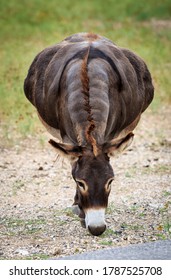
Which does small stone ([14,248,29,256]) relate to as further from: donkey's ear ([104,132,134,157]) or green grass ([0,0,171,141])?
green grass ([0,0,171,141])

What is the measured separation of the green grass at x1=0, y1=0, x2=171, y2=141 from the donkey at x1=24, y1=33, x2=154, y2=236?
11.7ft

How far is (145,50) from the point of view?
2020cm

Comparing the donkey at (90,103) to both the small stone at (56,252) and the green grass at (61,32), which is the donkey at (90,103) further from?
the green grass at (61,32)

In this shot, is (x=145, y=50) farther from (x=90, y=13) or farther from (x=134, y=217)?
(x=134, y=217)

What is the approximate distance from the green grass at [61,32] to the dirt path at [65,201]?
1.82 meters

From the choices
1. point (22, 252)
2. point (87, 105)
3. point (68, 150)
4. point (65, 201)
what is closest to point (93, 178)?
point (68, 150)

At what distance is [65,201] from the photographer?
9898mm

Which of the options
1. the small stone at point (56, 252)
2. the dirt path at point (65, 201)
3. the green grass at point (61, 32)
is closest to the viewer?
the small stone at point (56, 252)

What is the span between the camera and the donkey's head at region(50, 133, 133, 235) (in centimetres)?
759

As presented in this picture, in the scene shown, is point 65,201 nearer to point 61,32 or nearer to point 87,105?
point 87,105

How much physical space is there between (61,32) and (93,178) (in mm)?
15535

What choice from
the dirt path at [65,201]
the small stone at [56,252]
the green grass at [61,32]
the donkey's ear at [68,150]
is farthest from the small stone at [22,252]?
the green grass at [61,32]

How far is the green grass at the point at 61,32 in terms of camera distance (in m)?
14.9
